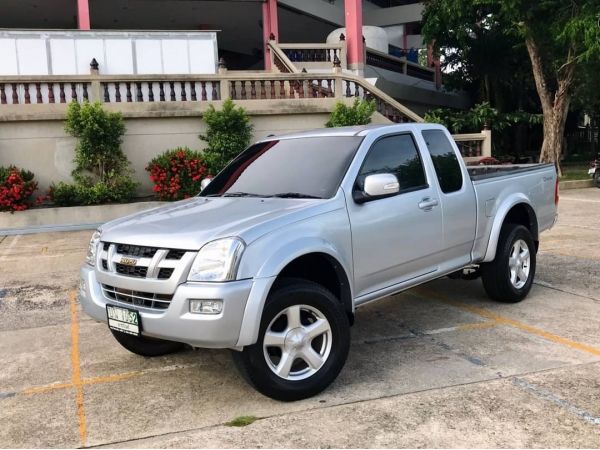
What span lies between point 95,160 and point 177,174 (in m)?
1.88

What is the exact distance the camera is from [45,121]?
13938 millimetres

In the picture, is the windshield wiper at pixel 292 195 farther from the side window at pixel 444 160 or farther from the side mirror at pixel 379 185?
the side window at pixel 444 160

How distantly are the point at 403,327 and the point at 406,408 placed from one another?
1789mm

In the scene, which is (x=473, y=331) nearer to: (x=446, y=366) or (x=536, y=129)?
(x=446, y=366)

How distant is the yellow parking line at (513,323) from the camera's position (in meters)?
4.77

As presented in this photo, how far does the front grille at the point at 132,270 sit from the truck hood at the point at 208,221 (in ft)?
0.52

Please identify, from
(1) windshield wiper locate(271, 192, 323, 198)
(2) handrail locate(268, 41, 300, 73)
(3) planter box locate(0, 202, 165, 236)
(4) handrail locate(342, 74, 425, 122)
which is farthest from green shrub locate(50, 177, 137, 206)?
(1) windshield wiper locate(271, 192, 323, 198)

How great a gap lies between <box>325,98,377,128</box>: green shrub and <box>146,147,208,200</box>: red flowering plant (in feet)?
11.5

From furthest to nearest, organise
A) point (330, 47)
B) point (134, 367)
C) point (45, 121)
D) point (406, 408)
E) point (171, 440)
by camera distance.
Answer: point (330, 47) < point (45, 121) < point (134, 367) < point (406, 408) < point (171, 440)

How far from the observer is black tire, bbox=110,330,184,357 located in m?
4.74

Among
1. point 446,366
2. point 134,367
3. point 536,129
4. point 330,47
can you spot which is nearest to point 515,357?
point 446,366

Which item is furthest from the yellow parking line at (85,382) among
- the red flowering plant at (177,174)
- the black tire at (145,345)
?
the red flowering plant at (177,174)

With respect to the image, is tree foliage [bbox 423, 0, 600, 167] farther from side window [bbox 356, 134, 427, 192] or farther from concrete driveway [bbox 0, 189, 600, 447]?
side window [bbox 356, 134, 427, 192]

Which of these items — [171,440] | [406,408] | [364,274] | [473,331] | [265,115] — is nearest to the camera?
[171,440]
